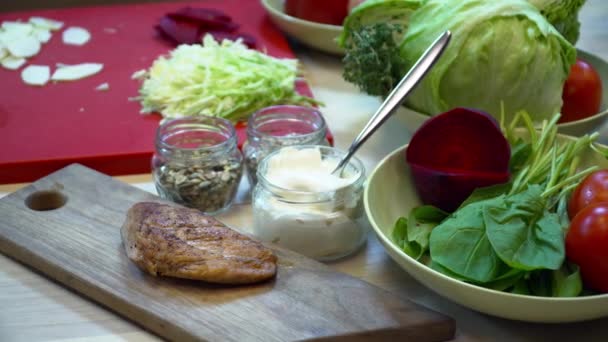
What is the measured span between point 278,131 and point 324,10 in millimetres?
532

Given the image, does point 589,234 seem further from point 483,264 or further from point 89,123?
point 89,123

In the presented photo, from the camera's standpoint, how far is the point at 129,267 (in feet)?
3.29

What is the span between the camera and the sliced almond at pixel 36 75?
1.60 metres

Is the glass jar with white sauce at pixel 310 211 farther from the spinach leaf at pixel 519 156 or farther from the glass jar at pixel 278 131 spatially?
the spinach leaf at pixel 519 156

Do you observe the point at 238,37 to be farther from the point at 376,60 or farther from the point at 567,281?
the point at 567,281

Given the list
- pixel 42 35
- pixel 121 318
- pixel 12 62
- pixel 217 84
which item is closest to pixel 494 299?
pixel 121 318

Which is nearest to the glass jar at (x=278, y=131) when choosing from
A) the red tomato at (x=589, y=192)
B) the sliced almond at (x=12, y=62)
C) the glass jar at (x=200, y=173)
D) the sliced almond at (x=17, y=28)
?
the glass jar at (x=200, y=173)

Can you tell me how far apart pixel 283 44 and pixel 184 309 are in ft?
3.27

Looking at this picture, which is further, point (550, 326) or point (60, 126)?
point (60, 126)

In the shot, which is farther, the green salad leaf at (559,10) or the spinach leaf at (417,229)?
the green salad leaf at (559,10)

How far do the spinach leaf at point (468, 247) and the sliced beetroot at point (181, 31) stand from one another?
38.9 inches

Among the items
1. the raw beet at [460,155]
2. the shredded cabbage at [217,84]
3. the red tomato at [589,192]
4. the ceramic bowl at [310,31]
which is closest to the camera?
the red tomato at [589,192]

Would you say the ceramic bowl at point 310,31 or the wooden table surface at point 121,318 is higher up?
the ceramic bowl at point 310,31

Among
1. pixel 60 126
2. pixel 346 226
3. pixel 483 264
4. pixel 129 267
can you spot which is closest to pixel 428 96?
pixel 346 226
